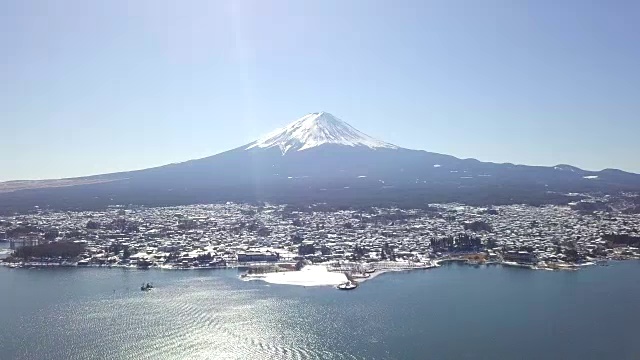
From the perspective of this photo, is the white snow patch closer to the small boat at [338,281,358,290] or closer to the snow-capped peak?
the small boat at [338,281,358,290]

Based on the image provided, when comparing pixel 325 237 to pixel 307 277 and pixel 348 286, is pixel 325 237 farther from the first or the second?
pixel 348 286

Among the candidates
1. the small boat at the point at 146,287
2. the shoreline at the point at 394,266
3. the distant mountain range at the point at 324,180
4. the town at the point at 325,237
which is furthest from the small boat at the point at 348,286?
the distant mountain range at the point at 324,180

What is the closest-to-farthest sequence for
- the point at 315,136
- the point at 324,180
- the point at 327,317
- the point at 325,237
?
the point at 327,317
the point at 325,237
the point at 324,180
the point at 315,136

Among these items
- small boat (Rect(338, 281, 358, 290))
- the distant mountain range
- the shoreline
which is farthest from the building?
the distant mountain range

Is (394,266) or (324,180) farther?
(324,180)

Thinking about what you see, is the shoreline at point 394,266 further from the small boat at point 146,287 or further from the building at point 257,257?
the small boat at point 146,287

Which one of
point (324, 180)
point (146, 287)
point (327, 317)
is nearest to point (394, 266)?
point (327, 317)
